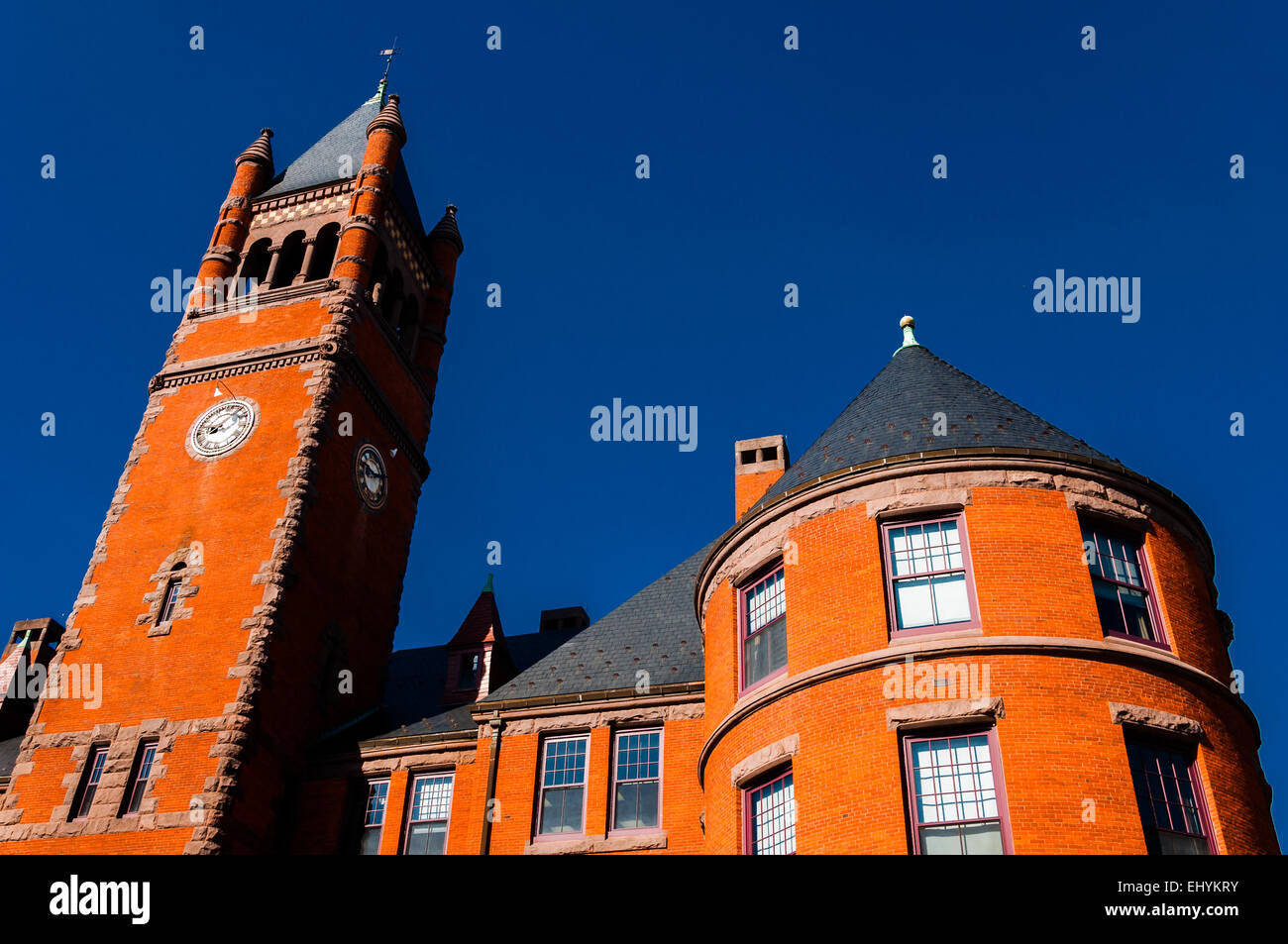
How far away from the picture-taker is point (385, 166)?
3884 centimetres

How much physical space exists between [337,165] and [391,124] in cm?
255

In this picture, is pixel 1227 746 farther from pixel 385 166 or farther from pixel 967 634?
pixel 385 166

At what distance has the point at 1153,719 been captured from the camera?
563 inches

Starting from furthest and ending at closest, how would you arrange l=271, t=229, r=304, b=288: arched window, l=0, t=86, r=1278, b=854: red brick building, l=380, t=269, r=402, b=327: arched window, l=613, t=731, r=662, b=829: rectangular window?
l=380, t=269, r=402, b=327: arched window, l=271, t=229, r=304, b=288: arched window, l=613, t=731, r=662, b=829: rectangular window, l=0, t=86, r=1278, b=854: red brick building

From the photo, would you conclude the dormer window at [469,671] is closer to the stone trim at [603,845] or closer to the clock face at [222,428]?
the stone trim at [603,845]

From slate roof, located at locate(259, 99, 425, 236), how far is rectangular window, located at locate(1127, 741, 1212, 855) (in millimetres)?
32402

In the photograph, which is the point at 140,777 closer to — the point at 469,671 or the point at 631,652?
the point at 469,671

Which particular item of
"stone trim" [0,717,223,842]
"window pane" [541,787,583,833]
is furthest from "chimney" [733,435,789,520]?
"stone trim" [0,717,223,842]

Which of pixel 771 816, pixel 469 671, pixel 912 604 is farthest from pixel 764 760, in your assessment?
pixel 469 671

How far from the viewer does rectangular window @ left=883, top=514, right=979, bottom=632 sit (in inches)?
609

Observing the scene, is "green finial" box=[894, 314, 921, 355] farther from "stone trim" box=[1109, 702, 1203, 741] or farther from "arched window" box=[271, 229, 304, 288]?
"arched window" box=[271, 229, 304, 288]

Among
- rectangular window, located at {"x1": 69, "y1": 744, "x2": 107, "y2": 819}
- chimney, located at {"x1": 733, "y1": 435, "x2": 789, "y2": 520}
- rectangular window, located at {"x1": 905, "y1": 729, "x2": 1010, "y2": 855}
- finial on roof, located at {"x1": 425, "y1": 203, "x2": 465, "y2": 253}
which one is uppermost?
finial on roof, located at {"x1": 425, "y1": 203, "x2": 465, "y2": 253}
